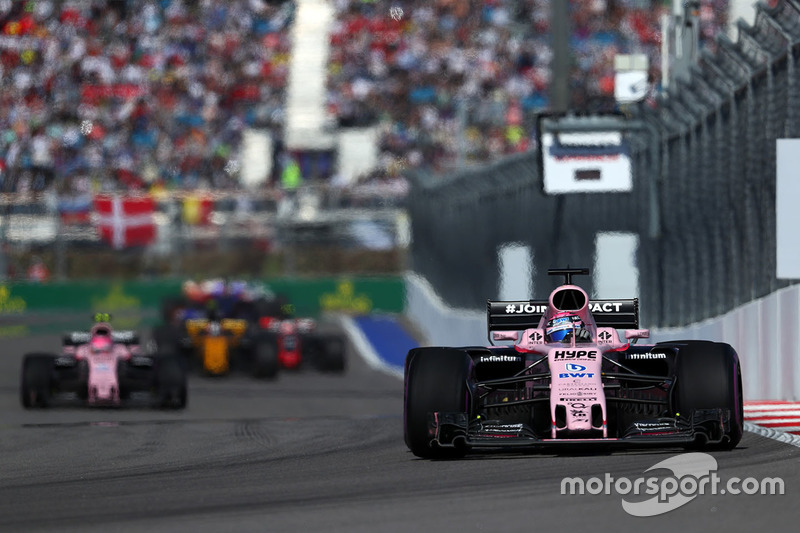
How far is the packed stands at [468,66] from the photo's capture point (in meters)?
36.9

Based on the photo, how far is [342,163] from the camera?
38.3 meters

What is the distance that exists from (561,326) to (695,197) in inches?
236

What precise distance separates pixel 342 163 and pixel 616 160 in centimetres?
2166

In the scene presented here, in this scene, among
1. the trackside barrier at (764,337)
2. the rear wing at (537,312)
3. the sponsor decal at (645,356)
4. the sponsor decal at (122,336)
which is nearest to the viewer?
the sponsor decal at (645,356)

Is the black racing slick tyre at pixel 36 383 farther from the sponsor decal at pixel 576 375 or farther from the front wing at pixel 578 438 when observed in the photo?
the sponsor decal at pixel 576 375

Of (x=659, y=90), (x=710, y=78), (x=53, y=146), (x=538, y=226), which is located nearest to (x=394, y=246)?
(x=53, y=146)

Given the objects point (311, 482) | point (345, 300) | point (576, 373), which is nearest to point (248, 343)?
point (576, 373)

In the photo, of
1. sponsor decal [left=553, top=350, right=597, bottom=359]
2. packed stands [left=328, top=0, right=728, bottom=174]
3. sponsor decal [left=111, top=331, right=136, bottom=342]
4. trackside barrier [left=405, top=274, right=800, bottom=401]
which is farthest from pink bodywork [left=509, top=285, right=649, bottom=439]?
packed stands [left=328, top=0, right=728, bottom=174]

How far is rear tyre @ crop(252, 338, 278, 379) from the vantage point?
20250 millimetres

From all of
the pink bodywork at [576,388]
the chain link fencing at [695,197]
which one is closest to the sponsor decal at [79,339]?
the chain link fencing at [695,197]

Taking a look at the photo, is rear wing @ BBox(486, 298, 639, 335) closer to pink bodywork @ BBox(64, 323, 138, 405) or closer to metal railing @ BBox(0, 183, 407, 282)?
pink bodywork @ BBox(64, 323, 138, 405)

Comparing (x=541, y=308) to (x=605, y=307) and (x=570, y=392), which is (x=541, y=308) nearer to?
(x=605, y=307)

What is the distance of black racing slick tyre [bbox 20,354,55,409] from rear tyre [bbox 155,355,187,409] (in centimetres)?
99

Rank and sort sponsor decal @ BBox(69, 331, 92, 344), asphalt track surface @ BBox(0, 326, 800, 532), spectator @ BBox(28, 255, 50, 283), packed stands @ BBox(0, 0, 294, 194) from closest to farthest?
1. asphalt track surface @ BBox(0, 326, 800, 532)
2. sponsor decal @ BBox(69, 331, 92, 344)
3. spectator @ BBox(28, 255, 50, 283)
4. packed stands @ BBox(0, 0, 294, 194)
